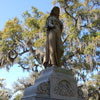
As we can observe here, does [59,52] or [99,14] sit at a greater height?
[99,14]

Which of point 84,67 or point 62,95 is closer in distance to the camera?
point 62,95

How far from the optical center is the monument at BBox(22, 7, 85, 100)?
4595 millimetres

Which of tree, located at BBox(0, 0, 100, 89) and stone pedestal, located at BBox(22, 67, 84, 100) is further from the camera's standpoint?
tree, located at BBox(0, 0, 100, 89)

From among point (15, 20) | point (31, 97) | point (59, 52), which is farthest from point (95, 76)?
point (31, 97)

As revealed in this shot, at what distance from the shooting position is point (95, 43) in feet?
40.3

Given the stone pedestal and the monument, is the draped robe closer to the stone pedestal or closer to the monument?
the monument

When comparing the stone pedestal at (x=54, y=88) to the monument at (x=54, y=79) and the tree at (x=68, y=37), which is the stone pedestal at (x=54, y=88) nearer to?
the monument at (x=54, y=79)

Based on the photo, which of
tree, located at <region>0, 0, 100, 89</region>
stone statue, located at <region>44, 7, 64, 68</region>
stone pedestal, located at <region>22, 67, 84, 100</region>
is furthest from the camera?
tree, located at <region>0, 0, 100, 89</region>

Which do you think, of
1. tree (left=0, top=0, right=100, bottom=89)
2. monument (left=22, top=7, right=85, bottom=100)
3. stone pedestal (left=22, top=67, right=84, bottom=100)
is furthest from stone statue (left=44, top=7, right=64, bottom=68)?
tree (left=0, top=0, right=100, bottom=89)

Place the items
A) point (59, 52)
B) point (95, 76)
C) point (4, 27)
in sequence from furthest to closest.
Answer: point (95, 76), point (4, 27), point (59, 52)

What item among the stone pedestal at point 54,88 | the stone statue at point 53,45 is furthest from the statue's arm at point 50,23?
the stone pedestal at point 54,88

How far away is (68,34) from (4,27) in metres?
6.99

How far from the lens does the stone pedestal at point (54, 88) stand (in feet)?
14.8

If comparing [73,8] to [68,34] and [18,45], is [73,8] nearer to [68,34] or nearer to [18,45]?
[68,34]
